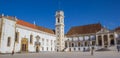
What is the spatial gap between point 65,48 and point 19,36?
934 inches

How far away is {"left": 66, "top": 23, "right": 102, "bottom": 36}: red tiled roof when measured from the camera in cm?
5678

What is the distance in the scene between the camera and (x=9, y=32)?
3528 centimetres

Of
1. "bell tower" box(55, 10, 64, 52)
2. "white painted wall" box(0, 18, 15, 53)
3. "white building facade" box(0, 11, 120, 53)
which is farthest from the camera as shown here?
"bell tower" box(55, 10, 64, 52)

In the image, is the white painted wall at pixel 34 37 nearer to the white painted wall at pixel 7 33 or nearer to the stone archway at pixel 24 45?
the stone archway at pixel 24 45

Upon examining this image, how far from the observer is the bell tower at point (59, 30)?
186 ft

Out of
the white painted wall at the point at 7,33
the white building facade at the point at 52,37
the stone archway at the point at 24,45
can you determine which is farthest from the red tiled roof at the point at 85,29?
the white painted wall at the point at 7,33

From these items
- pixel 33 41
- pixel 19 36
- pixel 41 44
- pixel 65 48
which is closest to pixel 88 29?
pixel 65 48

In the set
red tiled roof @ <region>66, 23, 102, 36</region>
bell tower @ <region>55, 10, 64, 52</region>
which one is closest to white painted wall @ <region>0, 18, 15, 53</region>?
bell tower @ <region>55, 10, 64, 52</region>

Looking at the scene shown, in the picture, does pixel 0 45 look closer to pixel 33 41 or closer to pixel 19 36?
pixel 19 36

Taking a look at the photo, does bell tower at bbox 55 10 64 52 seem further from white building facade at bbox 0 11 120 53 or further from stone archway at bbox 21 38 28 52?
stone archway at bbox 21 38 28 52

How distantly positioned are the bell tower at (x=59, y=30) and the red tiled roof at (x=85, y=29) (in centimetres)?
610

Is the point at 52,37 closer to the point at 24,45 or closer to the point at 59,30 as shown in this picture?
the point at 59,30

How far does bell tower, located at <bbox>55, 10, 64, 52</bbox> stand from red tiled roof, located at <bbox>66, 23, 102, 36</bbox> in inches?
240

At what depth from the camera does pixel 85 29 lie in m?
60.2
